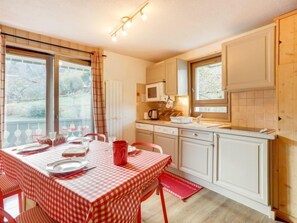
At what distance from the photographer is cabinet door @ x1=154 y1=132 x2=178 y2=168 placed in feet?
8.45

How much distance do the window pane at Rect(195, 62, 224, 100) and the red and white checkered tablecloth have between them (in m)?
1.86

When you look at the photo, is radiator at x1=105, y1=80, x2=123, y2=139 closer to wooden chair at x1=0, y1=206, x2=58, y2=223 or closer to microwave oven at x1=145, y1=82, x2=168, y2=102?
microwave oven at x1=145, y1=82, x2=168, y2=102

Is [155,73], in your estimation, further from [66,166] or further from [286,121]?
[66,166]

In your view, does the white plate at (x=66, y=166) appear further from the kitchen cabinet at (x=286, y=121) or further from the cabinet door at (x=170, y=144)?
the kitchen cabinet at (x=286, y=121)

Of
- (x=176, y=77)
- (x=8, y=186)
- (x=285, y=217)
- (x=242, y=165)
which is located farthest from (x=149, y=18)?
(x=285, y=217)

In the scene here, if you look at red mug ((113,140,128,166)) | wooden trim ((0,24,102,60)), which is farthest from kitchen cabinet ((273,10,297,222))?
wooden trim ((0,24,102,60))

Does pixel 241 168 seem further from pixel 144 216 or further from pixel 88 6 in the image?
pixel 88 6

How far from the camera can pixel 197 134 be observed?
2.28 meters

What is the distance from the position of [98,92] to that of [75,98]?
404 mm

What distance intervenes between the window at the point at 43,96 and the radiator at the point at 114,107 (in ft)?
1.03

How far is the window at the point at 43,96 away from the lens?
2.22m

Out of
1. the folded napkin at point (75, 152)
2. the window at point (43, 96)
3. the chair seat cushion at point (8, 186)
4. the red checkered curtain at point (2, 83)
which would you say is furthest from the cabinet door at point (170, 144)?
the red checkered curtain at point (2, 83)

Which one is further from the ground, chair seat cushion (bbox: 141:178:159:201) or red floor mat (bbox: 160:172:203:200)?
chair seat cushion (bbox: 141:178:159:201)

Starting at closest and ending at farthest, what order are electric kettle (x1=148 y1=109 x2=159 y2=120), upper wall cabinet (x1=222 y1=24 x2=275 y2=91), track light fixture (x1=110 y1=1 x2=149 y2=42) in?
1. track light fixture (x1=110 y1=1 x2=149 y2=42)
2. upper wall cabinet (x1=222 y1=24 x2=275 y2=91)
3. electric kettle (x1=148 y1=109 x2=159 y2=120)
